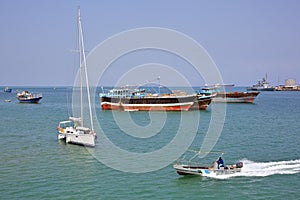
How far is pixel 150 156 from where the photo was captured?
32875 mm

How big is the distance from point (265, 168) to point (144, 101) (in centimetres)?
4955

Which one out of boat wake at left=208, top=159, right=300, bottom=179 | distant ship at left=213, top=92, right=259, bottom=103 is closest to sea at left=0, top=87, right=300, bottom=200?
boat wake at left=208, top=159, right=300, bottom=179

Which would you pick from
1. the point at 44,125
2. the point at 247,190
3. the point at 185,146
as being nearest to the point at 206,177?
the point at 247,190

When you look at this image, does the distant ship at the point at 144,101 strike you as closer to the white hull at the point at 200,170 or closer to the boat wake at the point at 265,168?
the boat wake at the point at 265,168

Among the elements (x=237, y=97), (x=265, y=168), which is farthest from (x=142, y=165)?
(x=237, y=97)

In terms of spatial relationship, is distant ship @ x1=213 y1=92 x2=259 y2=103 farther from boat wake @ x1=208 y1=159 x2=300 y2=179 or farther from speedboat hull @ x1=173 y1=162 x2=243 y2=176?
speedboat hull @ x1=173 y1=162 x2=243 y2=176

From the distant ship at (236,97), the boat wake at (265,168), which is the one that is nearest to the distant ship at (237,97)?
the distant ship at (236,97)

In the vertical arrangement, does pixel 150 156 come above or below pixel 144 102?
below

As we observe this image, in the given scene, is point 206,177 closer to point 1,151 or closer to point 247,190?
point 247,190

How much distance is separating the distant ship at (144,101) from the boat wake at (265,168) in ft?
143

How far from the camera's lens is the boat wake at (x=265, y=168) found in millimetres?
26484

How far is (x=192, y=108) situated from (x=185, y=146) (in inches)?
1575

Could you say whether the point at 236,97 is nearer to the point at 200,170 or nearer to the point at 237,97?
the point at 237,97

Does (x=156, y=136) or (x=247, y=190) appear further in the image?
(x=156, y=136)
